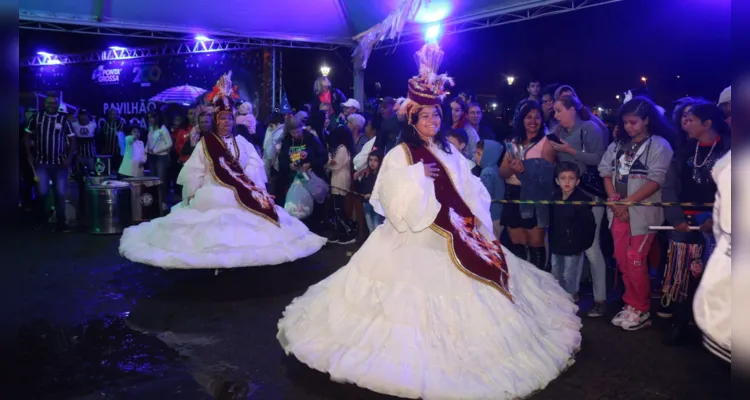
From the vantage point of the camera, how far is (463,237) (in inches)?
157

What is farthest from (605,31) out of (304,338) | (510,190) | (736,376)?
(736,376)

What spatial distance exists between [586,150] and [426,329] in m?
3.23

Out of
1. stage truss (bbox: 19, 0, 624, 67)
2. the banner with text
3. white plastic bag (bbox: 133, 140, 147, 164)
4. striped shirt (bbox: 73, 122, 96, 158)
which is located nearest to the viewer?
stage truss (bbox: 19, 0, 624, 67)

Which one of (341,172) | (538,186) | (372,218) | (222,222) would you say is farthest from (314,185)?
(538,186)

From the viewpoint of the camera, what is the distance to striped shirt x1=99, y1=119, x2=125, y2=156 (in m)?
14.2

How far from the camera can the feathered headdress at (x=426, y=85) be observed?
412 cm

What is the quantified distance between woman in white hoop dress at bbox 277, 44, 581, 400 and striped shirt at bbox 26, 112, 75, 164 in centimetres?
722

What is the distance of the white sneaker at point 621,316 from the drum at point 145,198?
27.2ft

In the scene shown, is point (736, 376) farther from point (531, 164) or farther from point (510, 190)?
point (510, 190)

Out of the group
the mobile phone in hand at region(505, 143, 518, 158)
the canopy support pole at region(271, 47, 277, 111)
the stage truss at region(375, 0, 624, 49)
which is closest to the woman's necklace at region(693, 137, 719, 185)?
the mobile phone in hand at region(505, 143, 518, 158)

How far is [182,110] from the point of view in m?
15.7

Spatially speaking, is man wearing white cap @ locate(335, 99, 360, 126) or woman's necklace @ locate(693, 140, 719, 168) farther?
man wearing white cap @ locate(335, 99, 360, 126)

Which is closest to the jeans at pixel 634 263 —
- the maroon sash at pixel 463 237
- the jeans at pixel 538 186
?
the jeans at pixel 538 186

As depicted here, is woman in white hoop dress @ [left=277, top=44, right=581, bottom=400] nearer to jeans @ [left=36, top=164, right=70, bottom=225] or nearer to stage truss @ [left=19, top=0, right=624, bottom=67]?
stage truss @ [left=19, top=0, right=624, bottom=67]
